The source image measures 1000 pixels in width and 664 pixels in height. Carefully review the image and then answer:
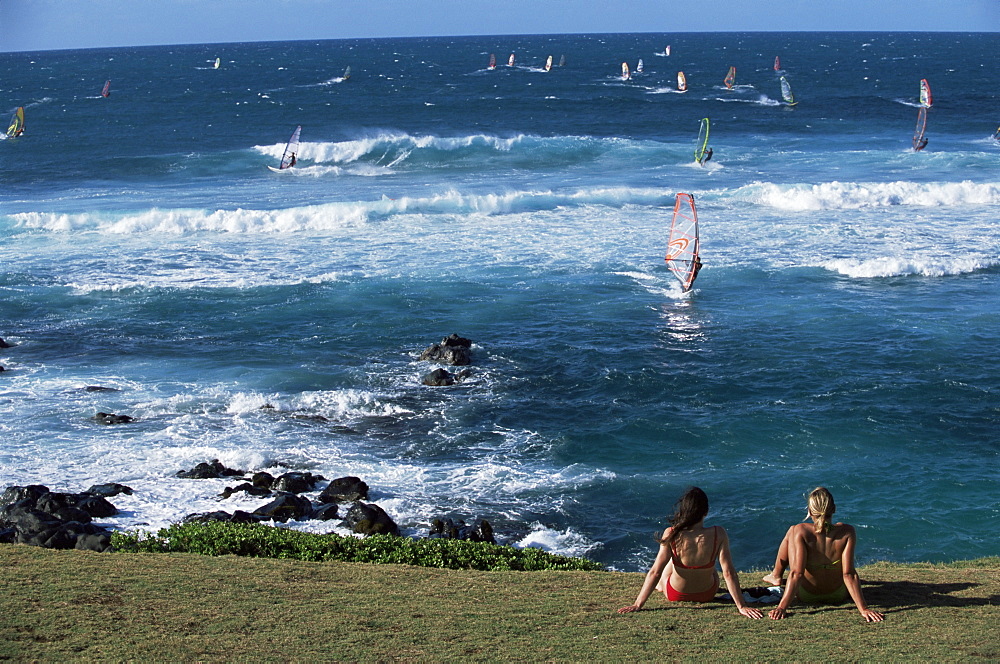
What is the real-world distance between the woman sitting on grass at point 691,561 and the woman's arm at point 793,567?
0.53 feet

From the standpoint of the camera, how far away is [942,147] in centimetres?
5456

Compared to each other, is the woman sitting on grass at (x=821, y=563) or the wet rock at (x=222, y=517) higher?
the woman sitting on grass at (x=821, y=563)

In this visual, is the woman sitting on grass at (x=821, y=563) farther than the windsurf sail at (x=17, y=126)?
No

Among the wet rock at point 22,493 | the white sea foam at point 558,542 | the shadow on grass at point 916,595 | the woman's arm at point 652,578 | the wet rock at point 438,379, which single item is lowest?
the white sea foam at point 558,542

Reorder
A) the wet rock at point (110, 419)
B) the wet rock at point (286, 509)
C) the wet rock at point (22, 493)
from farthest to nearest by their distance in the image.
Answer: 1. the wet rock at point (110, 419)
2. the wet rock at point (286, 509)
3. the wet rock at point (22, 493)

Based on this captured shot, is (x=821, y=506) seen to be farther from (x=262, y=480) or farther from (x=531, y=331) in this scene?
(x=531, y=331)

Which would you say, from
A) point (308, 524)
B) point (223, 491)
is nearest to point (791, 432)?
point (308, 524)

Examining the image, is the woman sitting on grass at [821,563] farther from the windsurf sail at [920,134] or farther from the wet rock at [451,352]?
the windsurf sail at [920,134]

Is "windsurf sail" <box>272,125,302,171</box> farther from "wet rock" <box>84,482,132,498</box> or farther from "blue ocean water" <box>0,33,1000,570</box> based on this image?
"wet rock" <box>84,482,132,498</box>

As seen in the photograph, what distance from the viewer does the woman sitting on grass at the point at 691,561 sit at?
7.66m

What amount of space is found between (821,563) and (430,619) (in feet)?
10.2

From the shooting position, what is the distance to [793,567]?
7.86 meters

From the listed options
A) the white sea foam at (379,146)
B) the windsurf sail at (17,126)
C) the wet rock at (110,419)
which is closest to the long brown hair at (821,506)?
the wet rock at (110,419)

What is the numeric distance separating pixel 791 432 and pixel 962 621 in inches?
393
